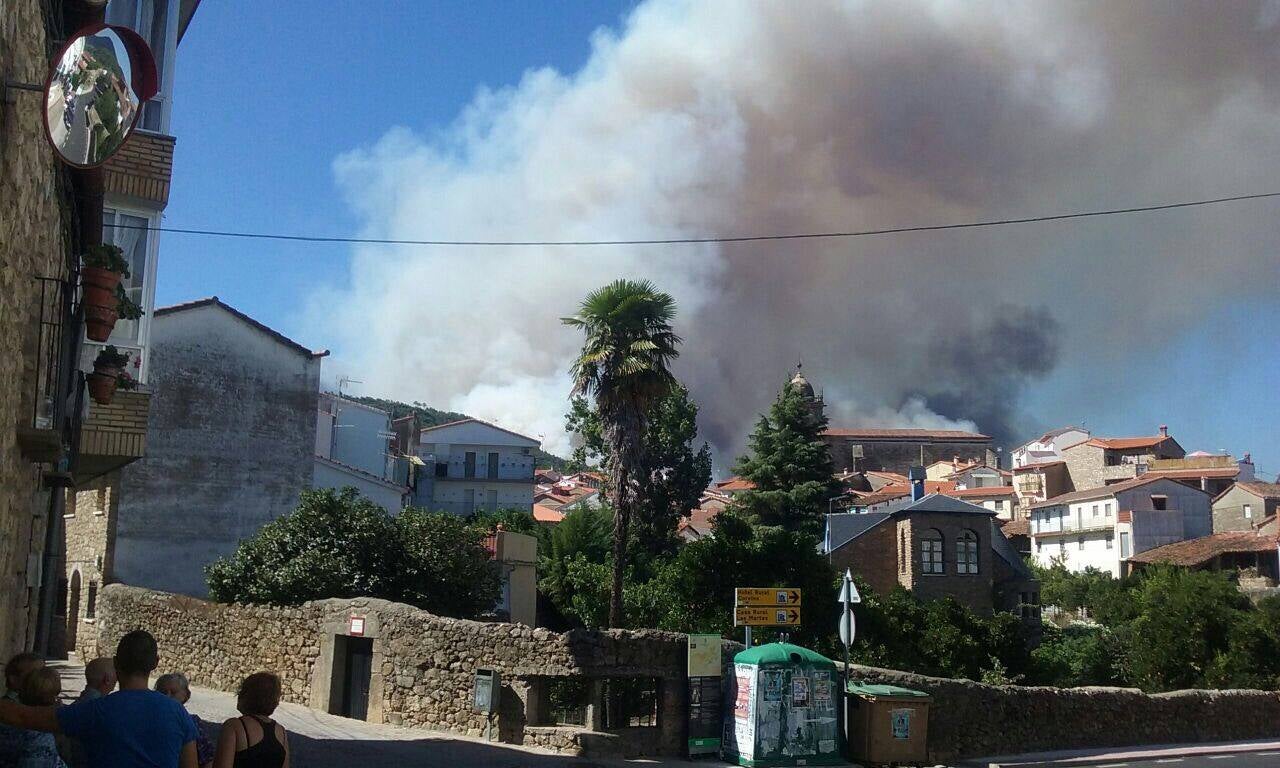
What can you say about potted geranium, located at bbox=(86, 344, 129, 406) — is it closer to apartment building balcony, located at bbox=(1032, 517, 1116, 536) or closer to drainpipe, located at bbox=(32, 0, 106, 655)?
drainpipe, located at bbox=(32, 0, 106, 655)

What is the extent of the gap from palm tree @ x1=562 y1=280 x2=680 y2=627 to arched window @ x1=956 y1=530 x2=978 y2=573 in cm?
2563

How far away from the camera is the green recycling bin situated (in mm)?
16469

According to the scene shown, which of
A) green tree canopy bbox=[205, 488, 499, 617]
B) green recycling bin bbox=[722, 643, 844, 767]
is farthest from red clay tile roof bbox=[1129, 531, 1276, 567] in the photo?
green recycling bin bbox=[722, 643, 844, 767]

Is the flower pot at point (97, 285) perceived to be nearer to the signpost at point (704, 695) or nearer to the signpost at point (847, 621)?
the signpost at point (704, 695)

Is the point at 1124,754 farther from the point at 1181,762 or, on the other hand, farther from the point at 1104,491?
the point at 1104,491

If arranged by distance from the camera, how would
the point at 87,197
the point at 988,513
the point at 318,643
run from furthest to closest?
the point at 988,513, the point at 318,643, the point at 87,197

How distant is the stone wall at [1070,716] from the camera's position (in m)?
19.8

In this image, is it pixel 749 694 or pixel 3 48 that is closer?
pixel 3 48

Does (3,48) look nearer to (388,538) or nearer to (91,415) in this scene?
(91,415)

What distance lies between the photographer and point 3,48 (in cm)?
614

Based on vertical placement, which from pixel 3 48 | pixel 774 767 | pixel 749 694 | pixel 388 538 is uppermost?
pixel 3 48

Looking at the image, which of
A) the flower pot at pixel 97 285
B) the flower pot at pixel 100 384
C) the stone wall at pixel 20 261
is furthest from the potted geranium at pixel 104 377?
the stone wall at pixel 20 261

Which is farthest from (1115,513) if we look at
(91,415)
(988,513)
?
(91,415)

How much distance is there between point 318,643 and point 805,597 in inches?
585
